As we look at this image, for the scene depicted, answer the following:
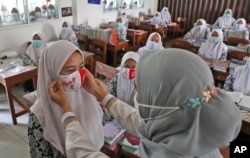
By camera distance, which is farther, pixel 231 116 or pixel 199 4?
pixel 199 4

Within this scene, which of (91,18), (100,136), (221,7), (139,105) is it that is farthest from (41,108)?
(221,7)

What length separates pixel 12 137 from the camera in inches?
109

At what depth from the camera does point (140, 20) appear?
6.76 meters

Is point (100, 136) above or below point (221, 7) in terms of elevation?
Result: below

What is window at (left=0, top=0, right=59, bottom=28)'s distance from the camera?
391 centimetres

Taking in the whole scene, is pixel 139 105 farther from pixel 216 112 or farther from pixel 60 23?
pixel 60 23

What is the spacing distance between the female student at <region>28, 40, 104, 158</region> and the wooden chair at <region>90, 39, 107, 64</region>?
9.82ft

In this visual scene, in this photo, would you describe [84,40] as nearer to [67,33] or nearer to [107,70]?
[67,33]

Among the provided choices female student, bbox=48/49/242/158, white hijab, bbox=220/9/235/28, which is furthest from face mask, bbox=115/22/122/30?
female student, bbox=48/49/242/158

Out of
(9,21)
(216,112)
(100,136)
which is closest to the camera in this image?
(216,112)

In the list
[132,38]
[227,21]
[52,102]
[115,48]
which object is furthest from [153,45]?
[227,21]

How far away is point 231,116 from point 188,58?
0.76 feet

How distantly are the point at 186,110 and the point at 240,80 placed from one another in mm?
2412

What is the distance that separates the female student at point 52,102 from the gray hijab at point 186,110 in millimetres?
655
